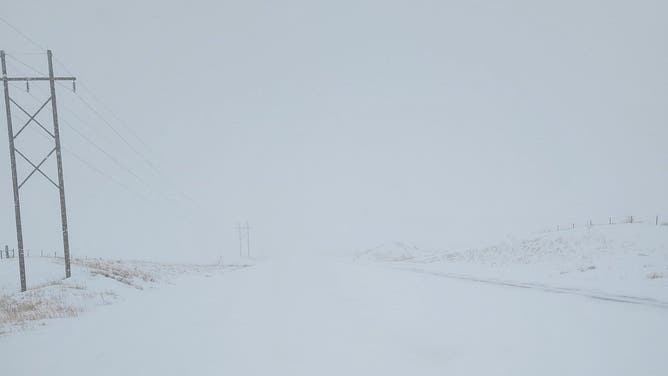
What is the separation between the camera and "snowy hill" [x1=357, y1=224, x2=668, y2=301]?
13389mm

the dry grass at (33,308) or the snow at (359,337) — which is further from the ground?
the snow at (359,337)

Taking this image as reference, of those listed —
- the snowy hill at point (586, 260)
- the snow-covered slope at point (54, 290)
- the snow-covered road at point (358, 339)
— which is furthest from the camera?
the snowy hill at point (586, 260)

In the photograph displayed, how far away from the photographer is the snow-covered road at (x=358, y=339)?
15.6ft

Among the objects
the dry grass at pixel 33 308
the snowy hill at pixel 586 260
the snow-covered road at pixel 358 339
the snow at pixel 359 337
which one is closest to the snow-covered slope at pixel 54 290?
the dry grass at pixel 33 308

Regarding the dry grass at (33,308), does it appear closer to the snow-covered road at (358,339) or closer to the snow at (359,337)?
the snow at (359,337)

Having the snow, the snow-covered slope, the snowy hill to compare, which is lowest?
the snowy hill

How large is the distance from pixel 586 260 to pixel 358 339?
20.6 m

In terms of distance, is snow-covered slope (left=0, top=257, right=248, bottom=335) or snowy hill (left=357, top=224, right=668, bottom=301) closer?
snow-covered slope (left=0, top=257, right=248, bottom=335)

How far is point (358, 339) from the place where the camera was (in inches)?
235

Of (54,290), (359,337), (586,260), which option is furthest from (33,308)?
(586,260)

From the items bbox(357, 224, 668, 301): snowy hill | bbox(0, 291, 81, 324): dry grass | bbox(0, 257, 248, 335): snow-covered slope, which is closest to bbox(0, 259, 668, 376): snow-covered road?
bbox(0, 291, 81, 324): dry grass

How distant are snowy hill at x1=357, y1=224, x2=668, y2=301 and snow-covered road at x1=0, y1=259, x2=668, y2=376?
4.86 metres

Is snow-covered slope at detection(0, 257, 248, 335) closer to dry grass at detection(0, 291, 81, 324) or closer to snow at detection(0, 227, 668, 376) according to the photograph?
dry grass at detection(0, 291, 81, 324)

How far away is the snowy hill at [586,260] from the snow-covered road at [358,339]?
486 cm
